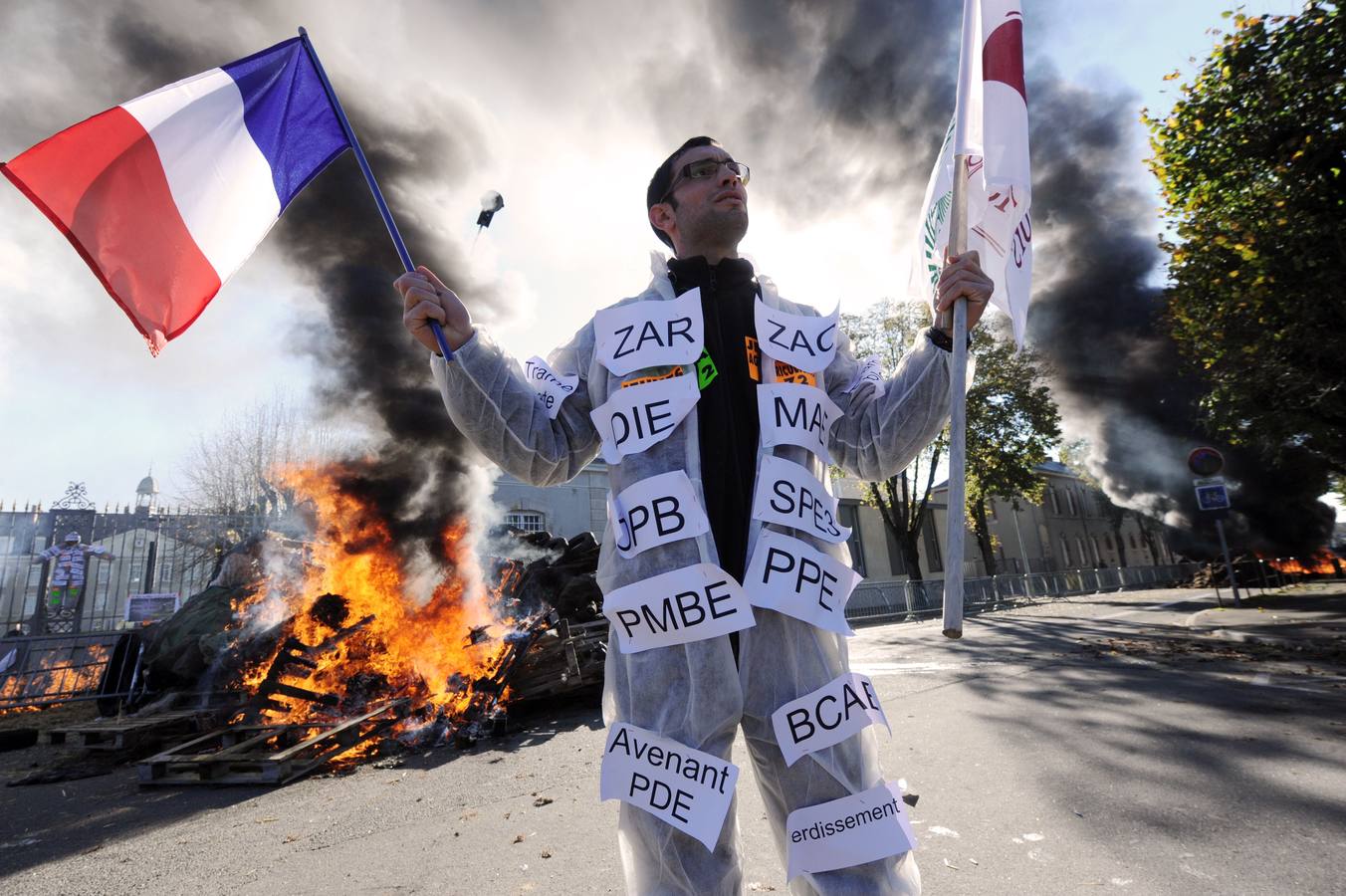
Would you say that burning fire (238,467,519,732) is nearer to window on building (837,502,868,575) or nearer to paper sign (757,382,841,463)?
paper sign (757,382,841,463)

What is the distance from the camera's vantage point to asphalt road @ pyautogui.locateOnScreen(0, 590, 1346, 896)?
9.18 ft

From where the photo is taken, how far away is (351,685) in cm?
772

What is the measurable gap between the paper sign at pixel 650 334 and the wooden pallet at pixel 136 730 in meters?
8.44

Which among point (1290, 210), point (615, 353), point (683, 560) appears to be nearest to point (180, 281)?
point (615, 353)

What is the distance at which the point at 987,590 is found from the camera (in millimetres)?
28250

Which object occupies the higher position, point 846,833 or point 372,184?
point 372,184

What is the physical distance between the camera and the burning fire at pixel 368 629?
24.3ft

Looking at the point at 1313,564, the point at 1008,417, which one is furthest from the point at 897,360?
the point at 1313,564

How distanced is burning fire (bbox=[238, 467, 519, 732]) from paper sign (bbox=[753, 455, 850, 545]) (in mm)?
6391

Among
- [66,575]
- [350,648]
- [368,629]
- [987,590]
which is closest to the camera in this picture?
[350,648]

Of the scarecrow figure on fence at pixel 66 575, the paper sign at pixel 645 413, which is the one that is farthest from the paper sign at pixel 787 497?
the scarecrow figure on fence at pixel 66 575

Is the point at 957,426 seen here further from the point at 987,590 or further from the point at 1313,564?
the point at 1313,564

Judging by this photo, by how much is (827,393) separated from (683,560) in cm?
77

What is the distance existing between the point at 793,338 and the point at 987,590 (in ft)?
99.4
